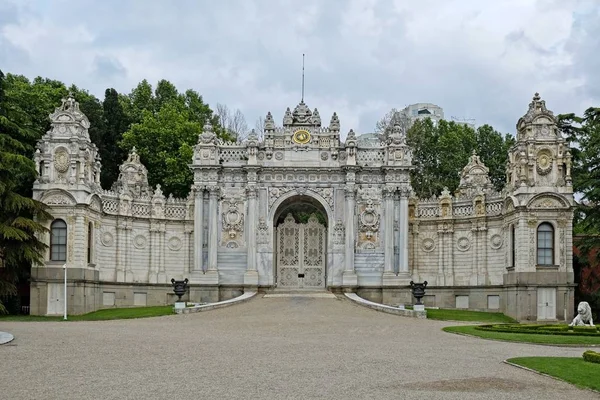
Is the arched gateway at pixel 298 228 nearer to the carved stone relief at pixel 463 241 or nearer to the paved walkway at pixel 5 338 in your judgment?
the carved stone relief at pixel 463 241

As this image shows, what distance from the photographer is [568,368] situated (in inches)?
839

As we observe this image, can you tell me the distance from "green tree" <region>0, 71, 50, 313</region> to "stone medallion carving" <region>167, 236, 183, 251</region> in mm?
10001

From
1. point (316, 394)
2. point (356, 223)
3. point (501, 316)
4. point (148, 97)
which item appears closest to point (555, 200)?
point (501, 316)

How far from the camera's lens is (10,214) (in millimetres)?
44500

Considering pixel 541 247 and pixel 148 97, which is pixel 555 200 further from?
pixel 148 97

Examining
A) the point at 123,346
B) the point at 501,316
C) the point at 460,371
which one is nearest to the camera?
the point at 460,371

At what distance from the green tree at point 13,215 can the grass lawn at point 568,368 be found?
2799 centimetres

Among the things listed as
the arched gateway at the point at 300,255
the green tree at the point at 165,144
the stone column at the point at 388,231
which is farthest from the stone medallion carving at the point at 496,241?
the green tree at the point at 165,144

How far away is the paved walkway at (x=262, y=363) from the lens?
17844 mm

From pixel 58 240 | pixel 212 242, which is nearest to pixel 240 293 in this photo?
pixel 212 242

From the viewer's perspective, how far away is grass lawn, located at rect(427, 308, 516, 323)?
43.7 m

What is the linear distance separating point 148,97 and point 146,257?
25444 mm

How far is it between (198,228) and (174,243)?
2631 mm

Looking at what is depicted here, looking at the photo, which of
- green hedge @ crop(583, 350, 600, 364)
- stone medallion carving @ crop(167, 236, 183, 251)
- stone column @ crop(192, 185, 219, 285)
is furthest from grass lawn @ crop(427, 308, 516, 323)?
green hedge @ crop(583, 350, 600, 364)
